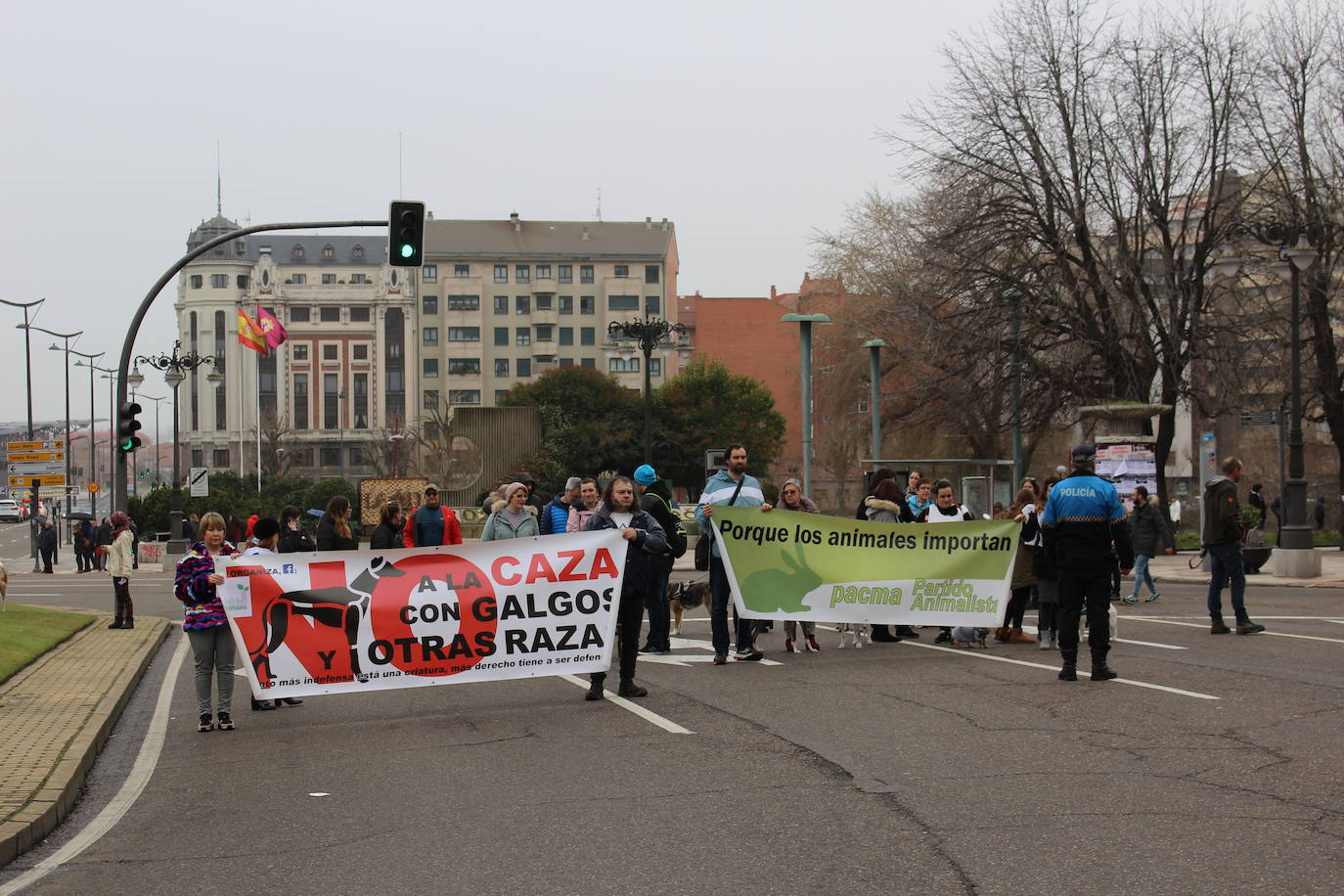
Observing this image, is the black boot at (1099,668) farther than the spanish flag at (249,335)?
No

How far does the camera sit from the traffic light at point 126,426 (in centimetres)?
2456

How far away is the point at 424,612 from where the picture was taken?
11.7 m

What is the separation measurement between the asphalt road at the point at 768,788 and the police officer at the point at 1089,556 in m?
0.33

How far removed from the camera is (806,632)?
15.0m

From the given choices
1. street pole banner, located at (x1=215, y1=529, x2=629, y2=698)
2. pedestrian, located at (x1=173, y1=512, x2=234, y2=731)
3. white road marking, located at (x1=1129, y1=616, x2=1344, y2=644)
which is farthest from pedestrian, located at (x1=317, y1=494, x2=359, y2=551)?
white road marking, located at (x1=1129, y1=616, x2=1344, y2=644)

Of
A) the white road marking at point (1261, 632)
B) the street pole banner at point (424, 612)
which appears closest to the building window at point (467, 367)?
the white road marking at point (1261, 632)

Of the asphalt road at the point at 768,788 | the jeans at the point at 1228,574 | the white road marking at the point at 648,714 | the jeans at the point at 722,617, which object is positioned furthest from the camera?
the jeans at the point at 1228,574

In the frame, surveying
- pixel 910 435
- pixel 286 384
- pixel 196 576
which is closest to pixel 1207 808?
pixel 196 576

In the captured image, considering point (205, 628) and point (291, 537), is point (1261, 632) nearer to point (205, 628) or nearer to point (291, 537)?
point (291, 537)

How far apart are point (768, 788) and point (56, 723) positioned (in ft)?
19.9

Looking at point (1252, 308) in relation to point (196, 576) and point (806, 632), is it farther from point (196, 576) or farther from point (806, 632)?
point (196, 576)

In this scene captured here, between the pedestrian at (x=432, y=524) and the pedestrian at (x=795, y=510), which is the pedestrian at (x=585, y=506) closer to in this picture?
the pedestrian at (x=432, y=524)

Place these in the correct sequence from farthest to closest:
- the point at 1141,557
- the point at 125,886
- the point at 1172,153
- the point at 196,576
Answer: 1. the point at 1172,153
2. the point at 1141,557
3. the point at 196,576
4. the point at 125,886

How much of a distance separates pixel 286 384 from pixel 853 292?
9341cm
